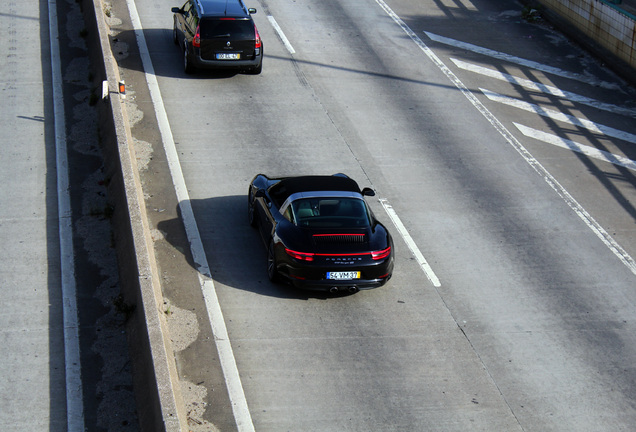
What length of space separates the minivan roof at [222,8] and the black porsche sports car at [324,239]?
839 centimetres

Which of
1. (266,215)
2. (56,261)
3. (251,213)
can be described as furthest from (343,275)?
(56,261)

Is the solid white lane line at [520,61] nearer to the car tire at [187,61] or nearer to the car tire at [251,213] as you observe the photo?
the car tire at [187,61]

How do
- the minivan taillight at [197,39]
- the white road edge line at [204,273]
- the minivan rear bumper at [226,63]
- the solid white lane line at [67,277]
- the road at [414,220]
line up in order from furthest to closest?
the minivan rear bumper at [226,63]
the minivan taillight at [197,39]
the road at [414,220]
the white road edge line at [204,273]
the solid white lane line at [67,277]

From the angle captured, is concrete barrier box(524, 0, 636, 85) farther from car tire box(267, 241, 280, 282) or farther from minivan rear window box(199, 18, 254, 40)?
car tire box(267, 241, 280, 282)

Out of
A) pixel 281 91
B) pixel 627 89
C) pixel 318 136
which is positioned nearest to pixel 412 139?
pixel 318 136

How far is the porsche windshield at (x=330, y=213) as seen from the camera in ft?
43.5

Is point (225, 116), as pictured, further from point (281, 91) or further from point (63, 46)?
point (63, 46)

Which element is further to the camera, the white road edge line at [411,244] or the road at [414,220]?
the white road edge line at [411,244]

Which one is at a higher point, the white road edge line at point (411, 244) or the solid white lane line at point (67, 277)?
the white road edge line at point (411, 244)

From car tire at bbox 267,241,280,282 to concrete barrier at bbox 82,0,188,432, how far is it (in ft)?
5.72

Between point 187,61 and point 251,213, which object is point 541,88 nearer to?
point 187,61

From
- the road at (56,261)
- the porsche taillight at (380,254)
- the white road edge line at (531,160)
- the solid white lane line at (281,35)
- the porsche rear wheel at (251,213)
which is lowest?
the road at (56,261)

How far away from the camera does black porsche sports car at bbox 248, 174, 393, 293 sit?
12.8 meters

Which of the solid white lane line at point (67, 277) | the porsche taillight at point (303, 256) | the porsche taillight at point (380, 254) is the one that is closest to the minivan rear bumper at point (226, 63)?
the solid white lane line at point (67, 277)
